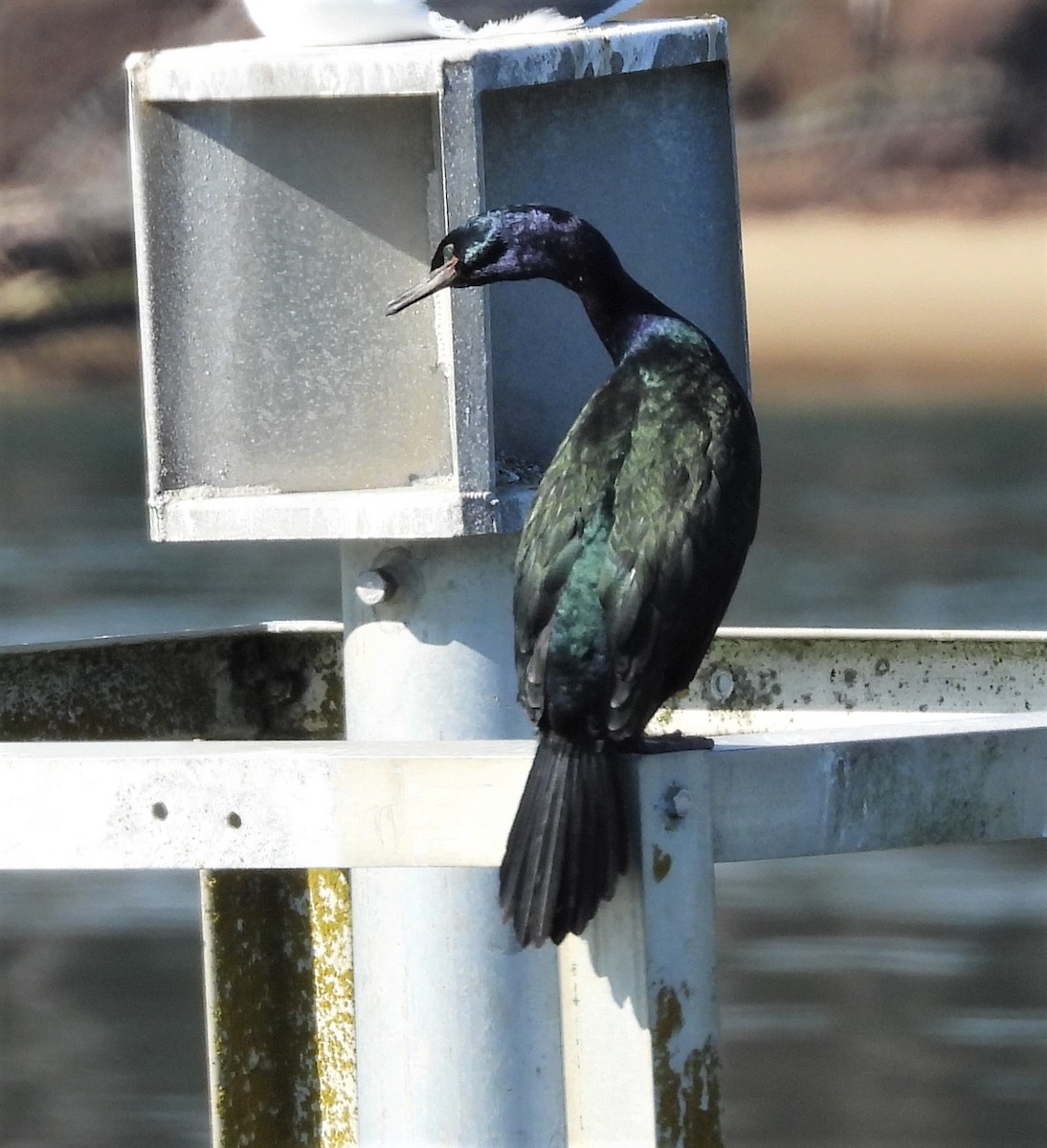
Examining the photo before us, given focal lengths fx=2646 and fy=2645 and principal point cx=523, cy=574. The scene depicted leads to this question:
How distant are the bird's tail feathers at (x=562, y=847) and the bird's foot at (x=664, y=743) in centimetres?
10

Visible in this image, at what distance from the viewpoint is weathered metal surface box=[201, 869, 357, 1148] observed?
13.1ft

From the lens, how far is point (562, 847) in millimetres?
2580

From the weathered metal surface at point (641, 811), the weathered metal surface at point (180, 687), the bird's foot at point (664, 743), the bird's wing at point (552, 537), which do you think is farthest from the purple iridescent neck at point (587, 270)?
the weathered metal surface at point (180, 687)

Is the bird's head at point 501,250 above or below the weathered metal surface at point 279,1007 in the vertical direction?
above

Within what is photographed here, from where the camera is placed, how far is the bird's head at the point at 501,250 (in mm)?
3193

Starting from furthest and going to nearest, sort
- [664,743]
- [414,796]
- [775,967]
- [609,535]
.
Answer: [775,967]
[609,535]
[664,743]
[414,796]

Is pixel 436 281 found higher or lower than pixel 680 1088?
higher

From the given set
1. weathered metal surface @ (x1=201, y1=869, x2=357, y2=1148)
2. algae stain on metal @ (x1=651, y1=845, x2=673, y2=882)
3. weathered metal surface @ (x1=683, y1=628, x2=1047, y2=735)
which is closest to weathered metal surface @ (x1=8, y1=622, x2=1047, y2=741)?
weathered metal surface @ (x1=683, y1=628, x2=1047, y2=735)

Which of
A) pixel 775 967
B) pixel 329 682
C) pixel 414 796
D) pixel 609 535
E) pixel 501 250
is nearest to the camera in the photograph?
pixel 414 796

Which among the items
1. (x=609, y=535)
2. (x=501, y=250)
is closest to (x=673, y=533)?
(x=609, y=535)

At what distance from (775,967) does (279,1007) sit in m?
4.91

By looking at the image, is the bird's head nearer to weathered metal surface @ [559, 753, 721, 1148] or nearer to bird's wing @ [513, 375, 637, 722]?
bird's wing @ [513, 375, 637, 722]

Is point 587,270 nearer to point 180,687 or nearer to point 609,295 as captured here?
point 609,295

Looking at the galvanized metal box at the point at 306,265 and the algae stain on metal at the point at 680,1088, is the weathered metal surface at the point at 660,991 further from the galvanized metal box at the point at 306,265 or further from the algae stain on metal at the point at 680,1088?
the galvanized metal box at the point at 306,265
